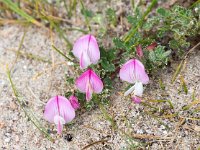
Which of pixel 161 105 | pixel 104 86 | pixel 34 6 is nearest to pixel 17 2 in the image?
pixel 34 6

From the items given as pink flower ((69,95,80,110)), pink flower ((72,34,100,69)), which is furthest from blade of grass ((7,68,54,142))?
pink flower ((72,34,100,69))

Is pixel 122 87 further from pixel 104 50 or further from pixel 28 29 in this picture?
pixel 28 29

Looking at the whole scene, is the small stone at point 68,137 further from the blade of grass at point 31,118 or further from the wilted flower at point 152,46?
the wilted flower at point 152,46

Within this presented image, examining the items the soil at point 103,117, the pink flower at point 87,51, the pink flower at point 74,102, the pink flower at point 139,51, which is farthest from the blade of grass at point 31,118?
the pink flower at point 139,51

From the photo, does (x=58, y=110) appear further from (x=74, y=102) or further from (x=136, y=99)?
(x=136, y=99)

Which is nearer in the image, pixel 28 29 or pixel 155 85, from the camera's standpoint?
pixel 155 85

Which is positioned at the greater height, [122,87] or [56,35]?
[56,35]
